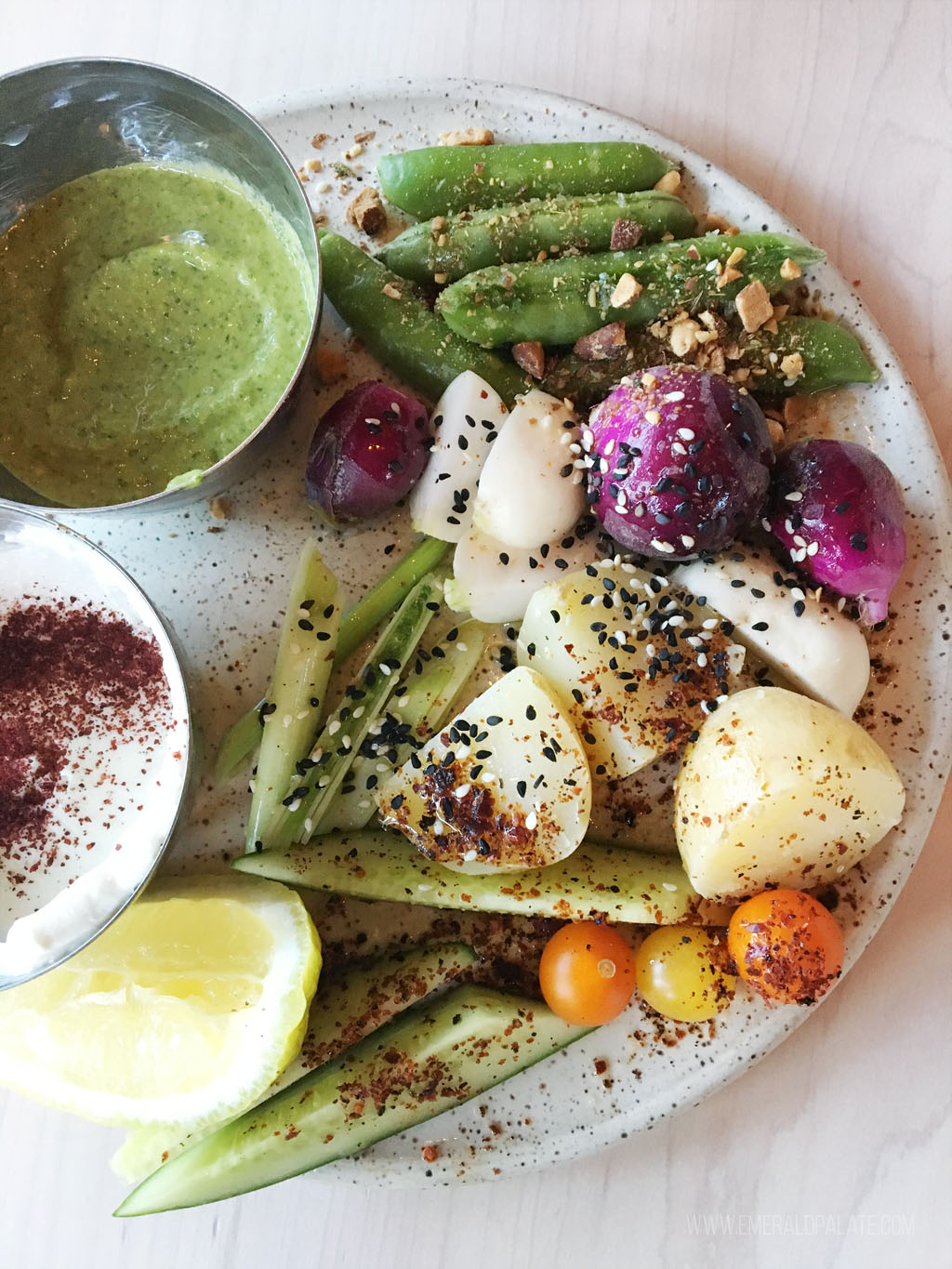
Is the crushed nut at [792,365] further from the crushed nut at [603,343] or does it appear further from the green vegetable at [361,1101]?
the green vegetable at [361,1101]

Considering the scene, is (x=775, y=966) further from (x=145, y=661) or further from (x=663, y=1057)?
(x=145, y=661)

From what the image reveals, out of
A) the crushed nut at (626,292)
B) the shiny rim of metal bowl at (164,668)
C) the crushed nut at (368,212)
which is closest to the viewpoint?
the shiny rim of metal bowl at (164,668)

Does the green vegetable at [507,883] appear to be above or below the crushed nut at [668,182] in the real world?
below

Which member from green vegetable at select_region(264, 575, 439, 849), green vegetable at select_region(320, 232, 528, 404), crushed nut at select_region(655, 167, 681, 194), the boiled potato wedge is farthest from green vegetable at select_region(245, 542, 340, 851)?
crushed nut at select_region(655, 167, 681, 194)

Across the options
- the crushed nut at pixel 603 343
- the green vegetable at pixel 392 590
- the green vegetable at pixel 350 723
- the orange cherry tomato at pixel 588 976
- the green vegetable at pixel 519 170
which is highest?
the green vegetable at pixel 519 170

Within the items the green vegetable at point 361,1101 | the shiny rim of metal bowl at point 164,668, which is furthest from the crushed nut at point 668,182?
the green vegetable at point 361,1101
